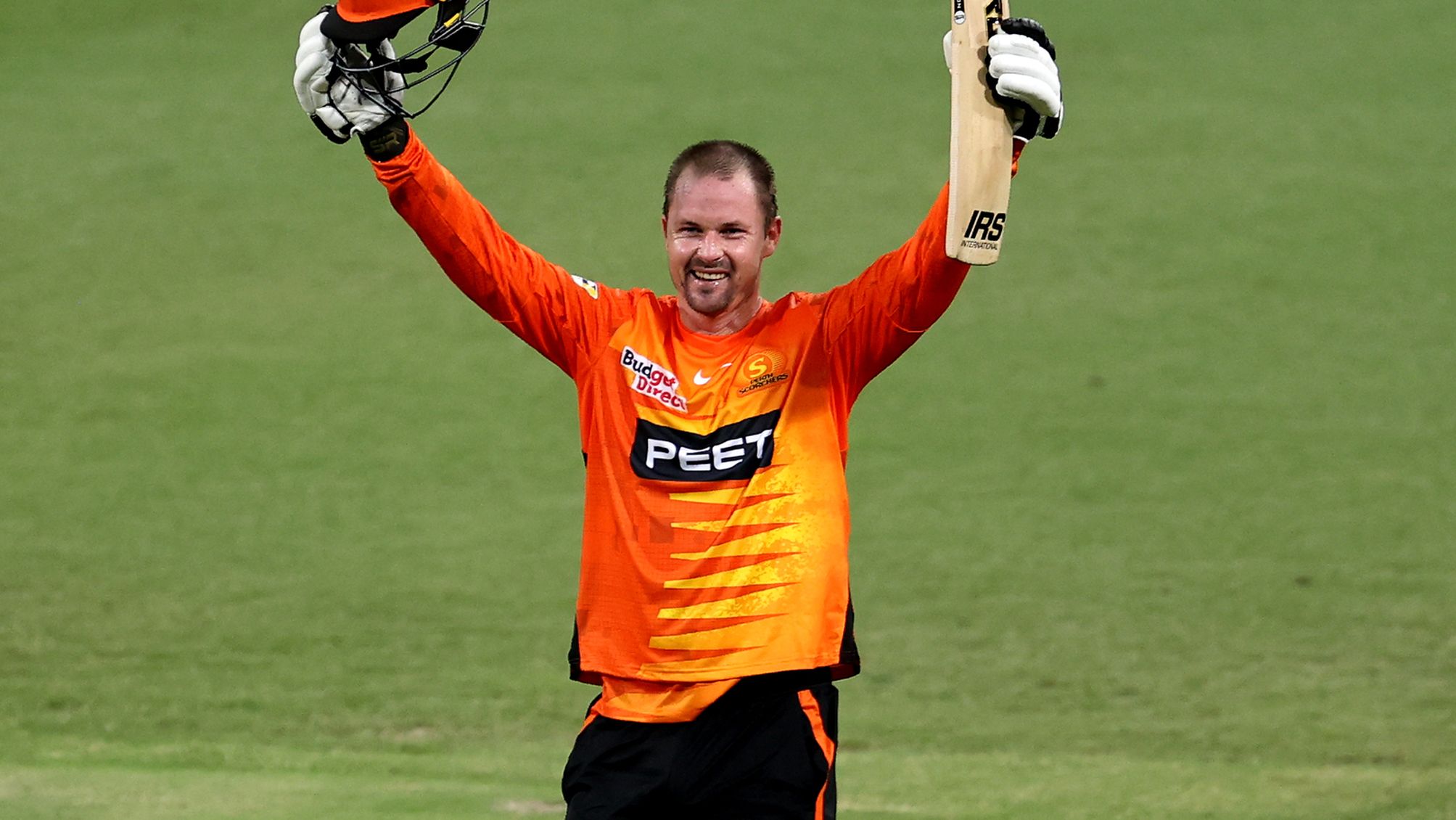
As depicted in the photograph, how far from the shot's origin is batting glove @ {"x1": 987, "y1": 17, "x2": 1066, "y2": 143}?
129 inches

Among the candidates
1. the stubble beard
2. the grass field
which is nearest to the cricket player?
the stubble beard

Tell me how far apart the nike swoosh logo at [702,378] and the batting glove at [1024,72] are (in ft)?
2.32

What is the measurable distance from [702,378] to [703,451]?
0.50ft

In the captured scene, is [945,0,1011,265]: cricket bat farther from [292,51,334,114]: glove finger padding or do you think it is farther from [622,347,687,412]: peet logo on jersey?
[292,51,334,114]: glove finger padding

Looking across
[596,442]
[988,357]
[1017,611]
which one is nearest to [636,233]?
[988,357]

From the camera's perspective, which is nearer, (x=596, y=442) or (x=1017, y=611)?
(x=596, y=442)

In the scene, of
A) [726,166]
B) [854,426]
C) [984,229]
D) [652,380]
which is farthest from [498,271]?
[854,426]

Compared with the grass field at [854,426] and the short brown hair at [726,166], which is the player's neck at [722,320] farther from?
the grass field at [854,426]

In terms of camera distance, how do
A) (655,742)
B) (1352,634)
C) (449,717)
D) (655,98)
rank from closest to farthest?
(655,742) < (449,717) < (1352,634) < (655,98)

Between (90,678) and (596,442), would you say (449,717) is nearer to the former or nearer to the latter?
(90,678)

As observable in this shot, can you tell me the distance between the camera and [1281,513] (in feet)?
25.9

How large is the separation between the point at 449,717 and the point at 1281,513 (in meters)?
3.52

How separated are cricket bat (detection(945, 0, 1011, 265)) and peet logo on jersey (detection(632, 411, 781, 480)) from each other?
501mm

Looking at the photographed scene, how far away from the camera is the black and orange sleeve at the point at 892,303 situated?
3400 millimetres
